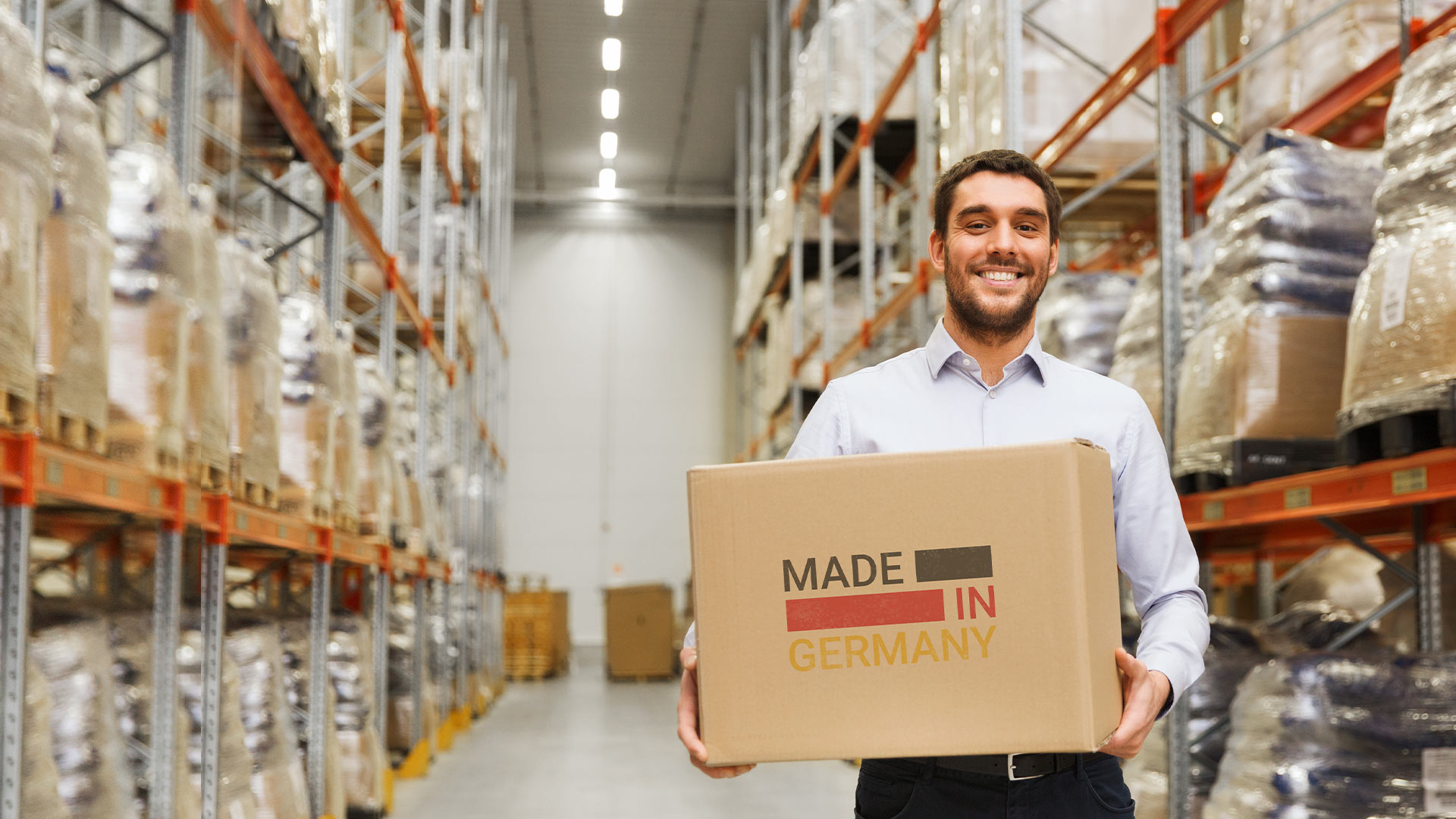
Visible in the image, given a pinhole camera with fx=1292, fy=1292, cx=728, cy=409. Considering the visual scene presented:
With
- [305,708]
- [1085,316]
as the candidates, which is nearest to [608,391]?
[305,708]

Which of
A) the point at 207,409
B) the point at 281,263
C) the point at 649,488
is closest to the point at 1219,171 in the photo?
the point at 207,409

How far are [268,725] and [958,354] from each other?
3.80m

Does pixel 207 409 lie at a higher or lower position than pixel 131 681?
higher

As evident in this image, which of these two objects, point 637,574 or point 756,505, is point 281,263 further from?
point 637,574

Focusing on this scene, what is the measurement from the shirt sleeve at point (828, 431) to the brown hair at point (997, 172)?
0.32m

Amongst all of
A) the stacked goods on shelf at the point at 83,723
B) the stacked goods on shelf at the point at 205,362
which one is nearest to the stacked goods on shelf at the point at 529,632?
the stacked goods on shelf at the point at 205,362

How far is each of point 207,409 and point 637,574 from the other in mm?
18402

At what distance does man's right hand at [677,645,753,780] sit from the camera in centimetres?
174

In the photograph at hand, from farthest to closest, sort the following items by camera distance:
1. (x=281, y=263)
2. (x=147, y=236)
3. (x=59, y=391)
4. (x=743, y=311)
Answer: (x=743, y=311), (x=281, y=263), (x=147, y=236), (x=59, y=391)

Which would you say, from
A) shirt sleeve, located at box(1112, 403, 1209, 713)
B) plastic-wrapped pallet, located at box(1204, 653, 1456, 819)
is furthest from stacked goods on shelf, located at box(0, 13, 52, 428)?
plastic-wrapped pallet, located at box(1204, 653, 1456, 819)

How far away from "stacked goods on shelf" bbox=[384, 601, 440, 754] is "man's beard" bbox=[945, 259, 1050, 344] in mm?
7222

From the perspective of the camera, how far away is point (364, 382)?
693 centimetres

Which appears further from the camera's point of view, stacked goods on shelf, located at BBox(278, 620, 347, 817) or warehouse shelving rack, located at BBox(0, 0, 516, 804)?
stacked goods on shelf, located at BBox(278, 620, 347, 817)

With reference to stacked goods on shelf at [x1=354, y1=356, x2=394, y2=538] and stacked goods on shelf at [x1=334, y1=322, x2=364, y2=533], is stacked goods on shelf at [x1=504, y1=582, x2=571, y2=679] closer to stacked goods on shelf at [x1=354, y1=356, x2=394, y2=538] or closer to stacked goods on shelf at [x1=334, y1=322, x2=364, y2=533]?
stacked goods on shelf at [x1=354, y1=356, x2=394, y2=538]
